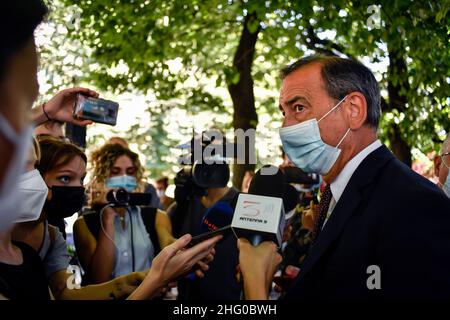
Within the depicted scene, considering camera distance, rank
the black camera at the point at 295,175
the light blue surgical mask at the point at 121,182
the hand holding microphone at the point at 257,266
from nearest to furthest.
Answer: the hand holding microphone at the point at 257,266 < the light blue surgical mask at the point at 121,182 < the black camera at the point at 295,175

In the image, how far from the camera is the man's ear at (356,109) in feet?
9.12

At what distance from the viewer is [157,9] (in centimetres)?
938

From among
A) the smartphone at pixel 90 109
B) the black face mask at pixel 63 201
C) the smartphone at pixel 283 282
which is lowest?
the smartphone at pixel 283 282

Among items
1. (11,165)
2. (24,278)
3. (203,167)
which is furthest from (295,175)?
(11,165)

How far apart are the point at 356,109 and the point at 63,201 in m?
1.94

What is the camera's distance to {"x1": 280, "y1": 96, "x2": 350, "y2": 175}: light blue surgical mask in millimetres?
2825

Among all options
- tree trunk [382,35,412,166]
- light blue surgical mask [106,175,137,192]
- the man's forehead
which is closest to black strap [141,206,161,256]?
light blue surgical mask [106,175,137,192]

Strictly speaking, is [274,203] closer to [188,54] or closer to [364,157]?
[364,157]

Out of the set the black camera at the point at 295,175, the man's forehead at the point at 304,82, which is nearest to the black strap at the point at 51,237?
the man's forehead at the point at 304,82

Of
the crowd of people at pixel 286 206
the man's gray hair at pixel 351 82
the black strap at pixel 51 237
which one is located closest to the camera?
the crowd of people at pixel 286 206

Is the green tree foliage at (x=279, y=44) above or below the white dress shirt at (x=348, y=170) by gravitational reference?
above

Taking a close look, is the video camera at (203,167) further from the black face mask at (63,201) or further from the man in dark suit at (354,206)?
the man in dark suit at (354,206)

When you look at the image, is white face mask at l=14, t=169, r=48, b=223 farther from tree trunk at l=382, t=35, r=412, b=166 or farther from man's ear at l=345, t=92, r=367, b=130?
tree trunk at l=382, t=35, r=412, b=166

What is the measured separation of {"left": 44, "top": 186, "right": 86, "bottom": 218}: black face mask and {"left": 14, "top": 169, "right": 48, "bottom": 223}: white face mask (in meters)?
0.65
